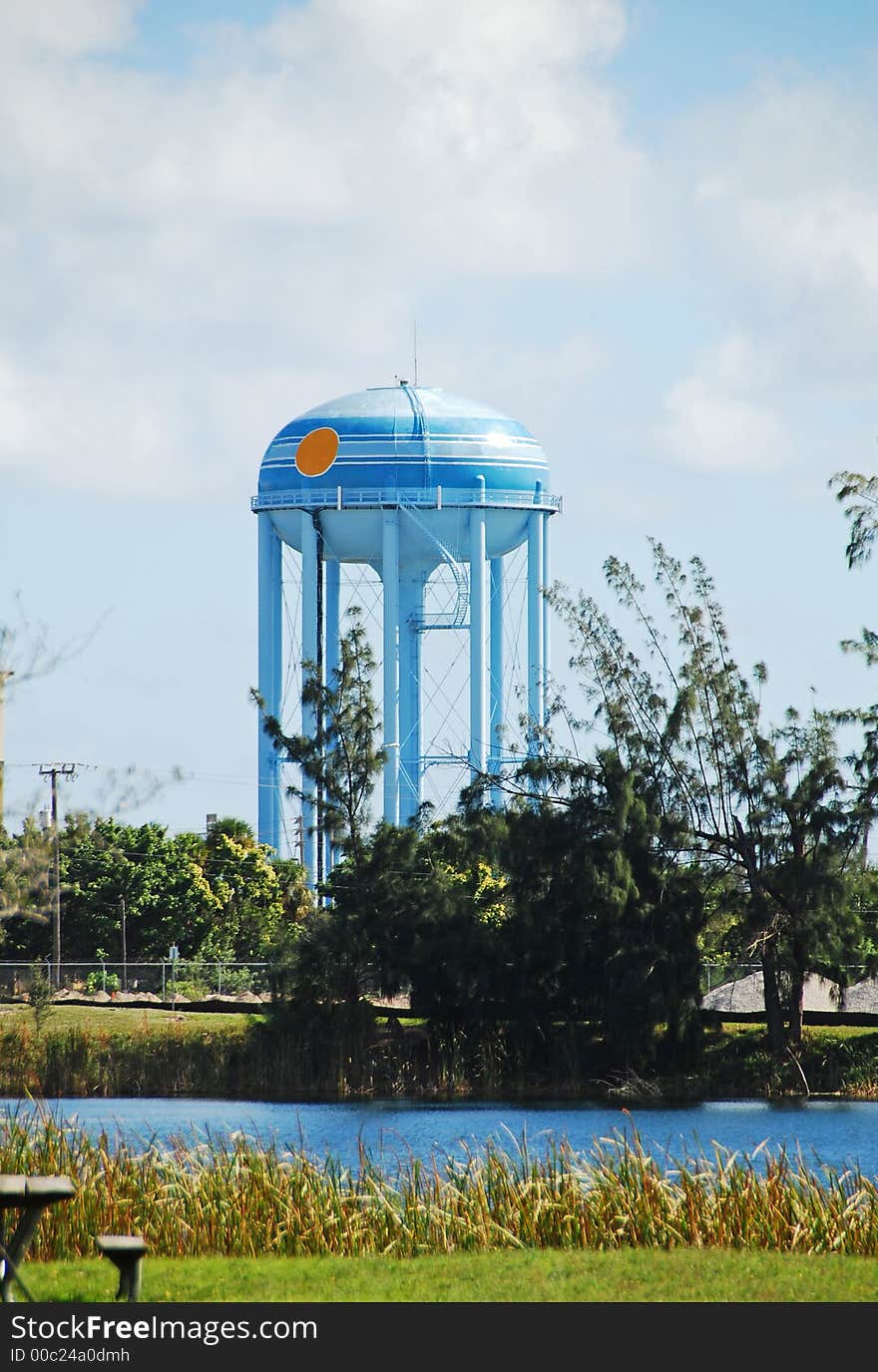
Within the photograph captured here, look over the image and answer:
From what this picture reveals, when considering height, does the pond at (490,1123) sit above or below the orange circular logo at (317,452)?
below

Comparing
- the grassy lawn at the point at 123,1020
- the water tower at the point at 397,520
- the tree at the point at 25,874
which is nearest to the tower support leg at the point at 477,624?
the water tower at the point at 397,520

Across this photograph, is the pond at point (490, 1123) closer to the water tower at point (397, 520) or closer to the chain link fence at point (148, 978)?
the chain link fence at point (148, 978)

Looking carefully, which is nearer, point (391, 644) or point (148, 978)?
point (148, 978)

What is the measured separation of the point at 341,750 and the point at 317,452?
1768cm

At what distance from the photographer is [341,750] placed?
65.6 metres

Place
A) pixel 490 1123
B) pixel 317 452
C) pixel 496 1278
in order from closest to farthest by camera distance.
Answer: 1. pixel 496 1278
2. pixel 490 1123
3. pixel 317 452

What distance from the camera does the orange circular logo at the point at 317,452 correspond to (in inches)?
3123

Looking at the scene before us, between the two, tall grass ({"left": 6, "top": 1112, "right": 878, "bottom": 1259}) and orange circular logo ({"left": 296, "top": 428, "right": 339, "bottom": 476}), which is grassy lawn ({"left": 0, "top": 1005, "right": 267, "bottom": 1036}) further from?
tall grass ({"left": 6, "top": 1112, "right": 878, "bottom": 1259})

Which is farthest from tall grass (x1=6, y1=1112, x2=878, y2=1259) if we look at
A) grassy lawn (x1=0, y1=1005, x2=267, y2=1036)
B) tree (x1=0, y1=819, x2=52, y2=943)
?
grassy lawn (x1=0, y1=1005, x2=267, y2=1036)

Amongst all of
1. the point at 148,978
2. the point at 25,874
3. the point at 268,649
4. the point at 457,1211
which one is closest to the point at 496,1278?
the point at 457,1211

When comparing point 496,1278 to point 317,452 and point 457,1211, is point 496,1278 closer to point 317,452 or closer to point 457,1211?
point 457,1211

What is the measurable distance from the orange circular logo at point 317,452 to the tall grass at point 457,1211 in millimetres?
58800
